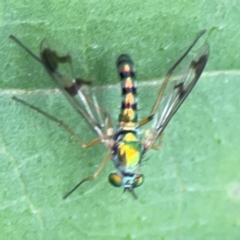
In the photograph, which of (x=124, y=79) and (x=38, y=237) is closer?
(x=124, y=79)

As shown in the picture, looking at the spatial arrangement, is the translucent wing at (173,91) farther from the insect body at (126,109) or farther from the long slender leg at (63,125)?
the long slender leg at (63,125)

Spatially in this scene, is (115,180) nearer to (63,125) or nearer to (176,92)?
(63,125)

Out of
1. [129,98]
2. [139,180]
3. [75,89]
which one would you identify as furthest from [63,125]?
[139,180]

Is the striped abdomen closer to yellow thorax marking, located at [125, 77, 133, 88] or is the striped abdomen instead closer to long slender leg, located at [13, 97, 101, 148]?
yellow thorax marking, located at [125, 77, 133, 88]

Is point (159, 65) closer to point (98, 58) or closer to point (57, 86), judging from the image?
point (98, 58)

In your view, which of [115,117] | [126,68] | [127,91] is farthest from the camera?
[115,117]

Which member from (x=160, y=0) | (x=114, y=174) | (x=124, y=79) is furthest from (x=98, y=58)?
(x=114, y=174)

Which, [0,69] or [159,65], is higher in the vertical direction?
[0,69]
